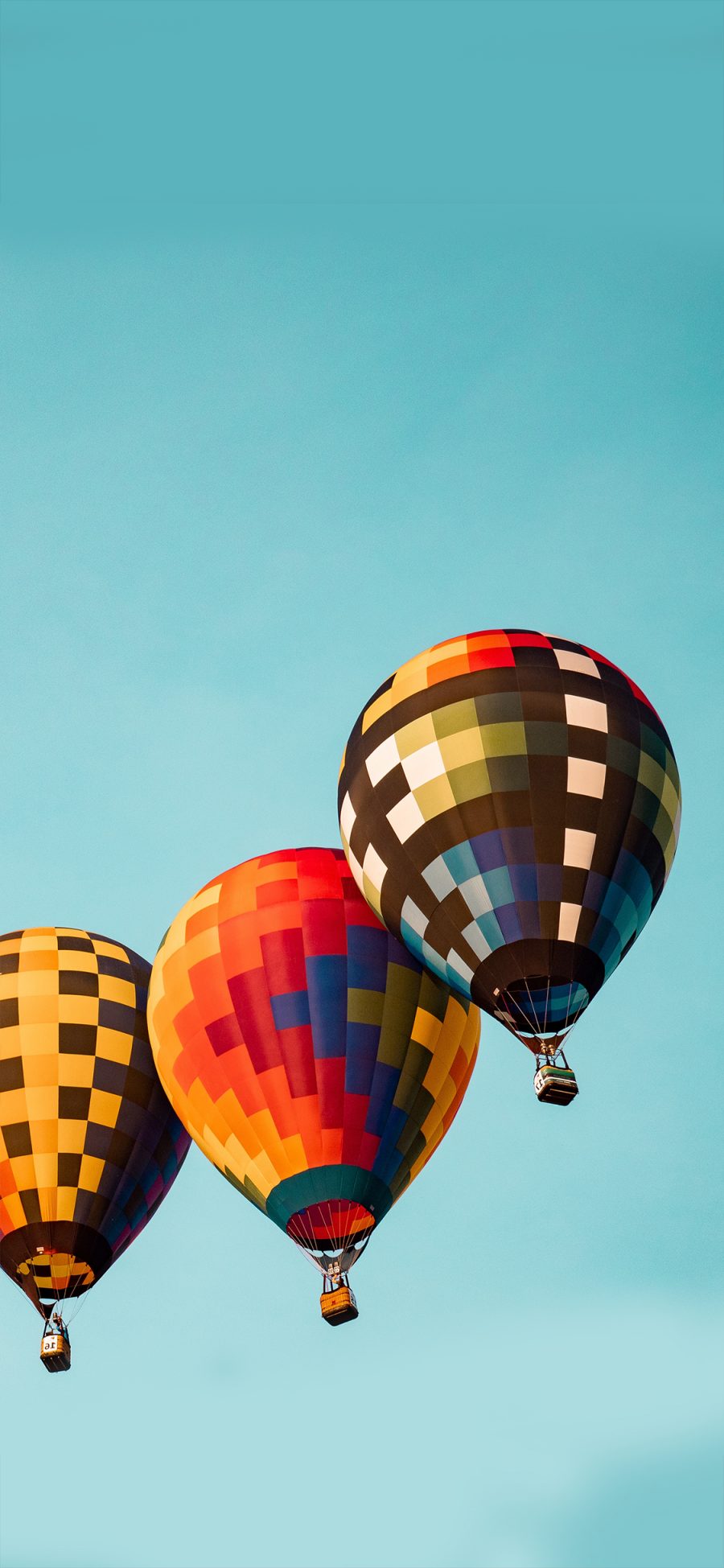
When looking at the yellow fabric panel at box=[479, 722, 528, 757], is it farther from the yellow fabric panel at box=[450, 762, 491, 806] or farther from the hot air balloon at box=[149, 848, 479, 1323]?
the hot air balloon at box=[149, 848, 479, 1323]

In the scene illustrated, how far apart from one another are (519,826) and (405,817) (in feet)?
3.63

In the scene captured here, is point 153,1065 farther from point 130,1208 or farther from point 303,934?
point 303,934

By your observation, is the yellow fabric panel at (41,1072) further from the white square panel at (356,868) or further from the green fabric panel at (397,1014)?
the white square panel at (356,868)

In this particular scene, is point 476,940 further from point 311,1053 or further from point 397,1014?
point 311,1053

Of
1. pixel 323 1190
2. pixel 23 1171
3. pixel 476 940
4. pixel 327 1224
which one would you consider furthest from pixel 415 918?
pixel 23 1171

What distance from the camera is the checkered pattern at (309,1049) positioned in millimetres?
19984

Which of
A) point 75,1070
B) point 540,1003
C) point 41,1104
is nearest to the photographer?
point 540,1003

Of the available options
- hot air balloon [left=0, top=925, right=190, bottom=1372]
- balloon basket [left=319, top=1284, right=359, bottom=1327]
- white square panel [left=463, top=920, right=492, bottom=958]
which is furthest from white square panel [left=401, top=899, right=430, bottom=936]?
hot air balloon [left=0, top=925, right=190, bottom=1372]

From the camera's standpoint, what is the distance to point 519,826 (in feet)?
61.1

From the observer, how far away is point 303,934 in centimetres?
2077

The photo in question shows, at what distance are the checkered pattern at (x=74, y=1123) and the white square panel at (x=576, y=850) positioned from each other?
246 inches

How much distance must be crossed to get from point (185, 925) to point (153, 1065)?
2.00 metres

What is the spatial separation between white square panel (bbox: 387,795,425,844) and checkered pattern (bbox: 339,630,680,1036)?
15 mm

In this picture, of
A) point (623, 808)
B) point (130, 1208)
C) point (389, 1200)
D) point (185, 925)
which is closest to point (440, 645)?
point (623, 808)
